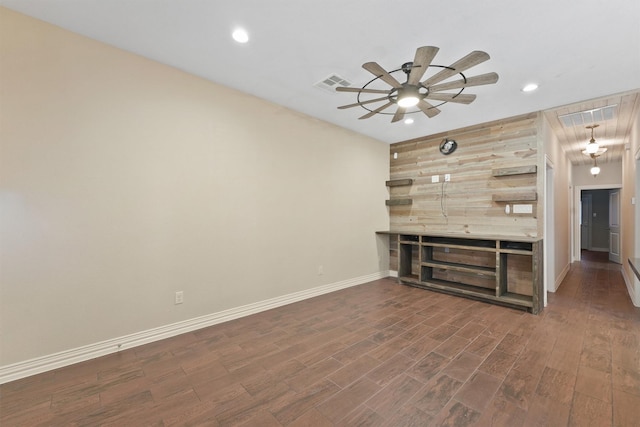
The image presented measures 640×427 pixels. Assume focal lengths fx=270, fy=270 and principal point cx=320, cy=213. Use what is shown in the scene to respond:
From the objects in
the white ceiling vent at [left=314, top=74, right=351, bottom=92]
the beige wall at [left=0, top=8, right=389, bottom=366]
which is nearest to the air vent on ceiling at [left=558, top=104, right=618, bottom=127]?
the white ceiling vent at [left=314, top=74, right=351, bottom=92]

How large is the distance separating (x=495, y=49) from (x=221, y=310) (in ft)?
12.5

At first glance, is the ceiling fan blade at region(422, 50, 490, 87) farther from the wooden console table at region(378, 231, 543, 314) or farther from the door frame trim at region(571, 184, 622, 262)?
the door frame trim at region(571, 184, 622, 262)

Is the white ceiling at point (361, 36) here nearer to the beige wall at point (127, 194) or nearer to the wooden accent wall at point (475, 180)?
the beige wall at point (127, 194)

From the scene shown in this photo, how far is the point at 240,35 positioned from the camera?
2.28m

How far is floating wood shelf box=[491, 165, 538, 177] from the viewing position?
12.2 ft

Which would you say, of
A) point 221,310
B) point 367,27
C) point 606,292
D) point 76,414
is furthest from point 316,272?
point 606,292

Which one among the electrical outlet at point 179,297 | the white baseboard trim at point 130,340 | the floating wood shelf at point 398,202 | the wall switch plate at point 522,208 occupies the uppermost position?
the floating wood shelf at point 398,202

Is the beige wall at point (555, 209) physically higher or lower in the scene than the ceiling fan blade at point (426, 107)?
lower

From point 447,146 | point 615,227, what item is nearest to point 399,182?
point 447,146

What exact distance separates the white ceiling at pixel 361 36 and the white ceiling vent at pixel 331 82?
7 centimetres

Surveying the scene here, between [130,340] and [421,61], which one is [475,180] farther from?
[130,340]

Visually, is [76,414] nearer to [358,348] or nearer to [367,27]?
[358,348]

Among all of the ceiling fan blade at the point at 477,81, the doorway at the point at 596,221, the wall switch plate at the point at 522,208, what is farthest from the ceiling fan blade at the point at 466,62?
the doorway at the point at 596,221

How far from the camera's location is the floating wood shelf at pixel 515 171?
372cm
